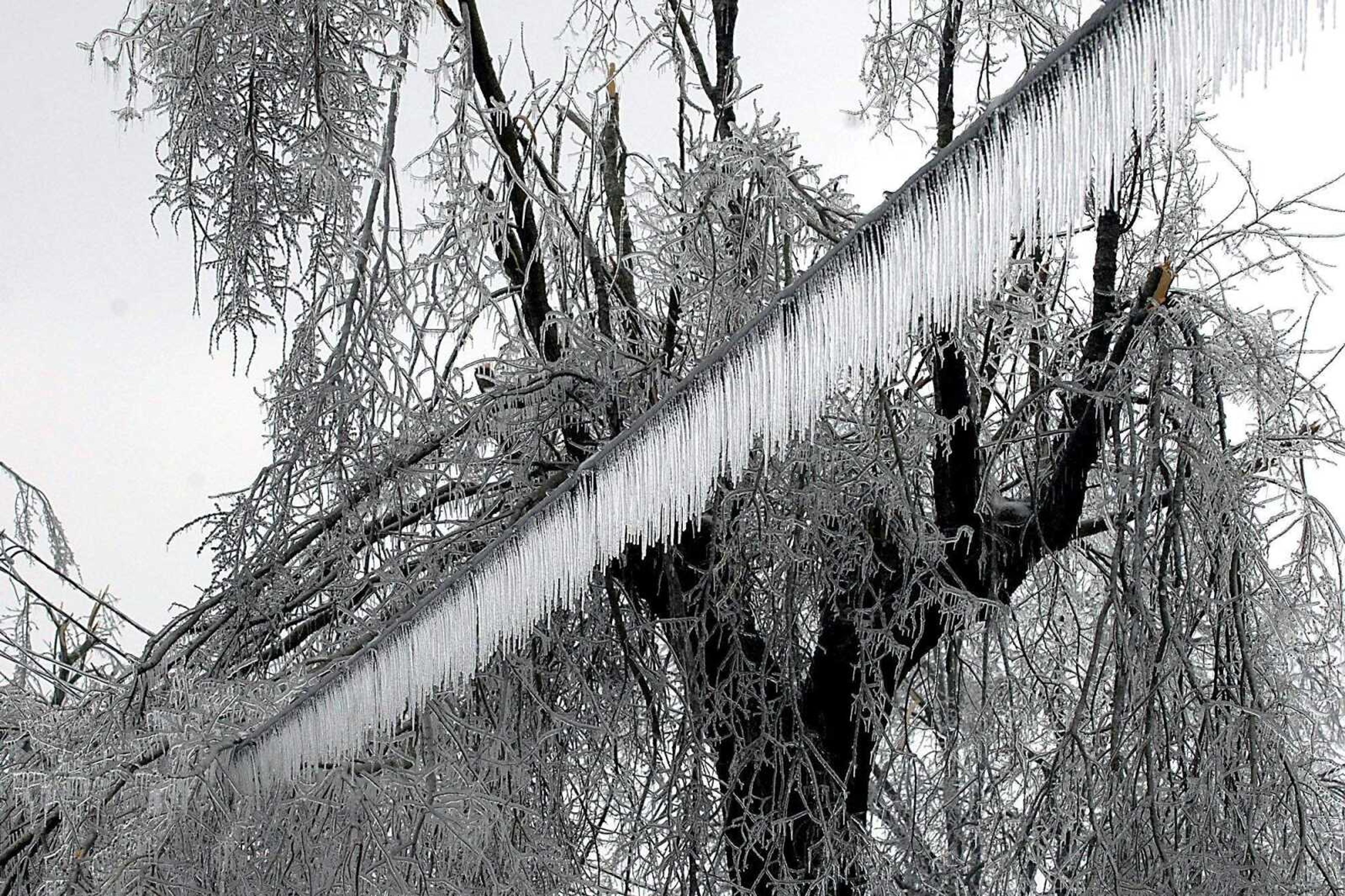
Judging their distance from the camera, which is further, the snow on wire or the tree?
the tree

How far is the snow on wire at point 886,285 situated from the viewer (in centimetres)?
54

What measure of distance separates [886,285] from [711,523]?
2.60 feet

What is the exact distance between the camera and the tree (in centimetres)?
118

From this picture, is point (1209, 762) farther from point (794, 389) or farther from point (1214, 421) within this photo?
point (794, 389)

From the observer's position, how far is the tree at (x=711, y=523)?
1184mm

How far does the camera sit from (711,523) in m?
1.38

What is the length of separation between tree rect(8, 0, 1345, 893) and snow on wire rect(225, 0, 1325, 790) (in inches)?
14.1

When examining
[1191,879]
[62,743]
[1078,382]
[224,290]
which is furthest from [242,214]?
[1191,879]

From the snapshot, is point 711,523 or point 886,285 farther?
point 711,523

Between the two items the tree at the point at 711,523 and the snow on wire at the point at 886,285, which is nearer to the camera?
the snow on wire at the point at 886,285

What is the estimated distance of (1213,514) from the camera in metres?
1.18

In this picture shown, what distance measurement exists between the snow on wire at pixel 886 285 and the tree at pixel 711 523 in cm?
36

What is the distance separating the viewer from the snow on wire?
21.3 inches

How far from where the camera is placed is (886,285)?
599mm
